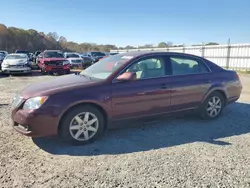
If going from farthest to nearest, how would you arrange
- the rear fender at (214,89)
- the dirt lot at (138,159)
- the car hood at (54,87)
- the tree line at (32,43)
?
1. the tree line at (32,43)
2. the rear fender at (214,89)
3. the car hood at (54,87)
4. the dirt lot at (138,159)

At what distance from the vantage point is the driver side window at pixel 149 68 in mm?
4590

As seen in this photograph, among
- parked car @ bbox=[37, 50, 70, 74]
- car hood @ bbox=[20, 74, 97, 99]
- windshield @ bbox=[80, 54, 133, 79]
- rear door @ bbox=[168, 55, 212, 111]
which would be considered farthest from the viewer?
parked car @ bbox=[37, 50, 70, 74]

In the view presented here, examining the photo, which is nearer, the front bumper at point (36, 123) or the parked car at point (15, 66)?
the front bumper at point (36, 123)

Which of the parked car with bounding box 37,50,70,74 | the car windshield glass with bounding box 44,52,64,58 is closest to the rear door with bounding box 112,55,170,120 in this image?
the parked car with bounding box 37,50,70,74

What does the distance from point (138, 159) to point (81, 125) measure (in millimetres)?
1165

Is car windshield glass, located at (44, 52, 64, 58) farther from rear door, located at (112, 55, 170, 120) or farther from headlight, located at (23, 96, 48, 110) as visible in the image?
headlight, located at (23, 96, 48, 110)

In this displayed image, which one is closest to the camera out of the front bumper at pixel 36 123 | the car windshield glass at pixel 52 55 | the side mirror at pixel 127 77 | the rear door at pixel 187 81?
the front bumper at pixel 36 123

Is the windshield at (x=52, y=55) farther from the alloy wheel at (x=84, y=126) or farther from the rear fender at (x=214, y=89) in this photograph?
the alloy wheel at (x=84, y=126)

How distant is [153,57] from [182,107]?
1247 mm

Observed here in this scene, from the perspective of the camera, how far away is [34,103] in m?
3.78

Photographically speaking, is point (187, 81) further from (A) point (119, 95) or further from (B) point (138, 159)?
(B) point (138, 159)

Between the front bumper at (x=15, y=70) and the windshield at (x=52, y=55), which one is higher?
the windshield at (x=52, y=55)

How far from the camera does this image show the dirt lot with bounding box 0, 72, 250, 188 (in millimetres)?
2979

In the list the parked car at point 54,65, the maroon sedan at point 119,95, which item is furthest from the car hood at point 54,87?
the parked car at point 54,65
